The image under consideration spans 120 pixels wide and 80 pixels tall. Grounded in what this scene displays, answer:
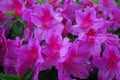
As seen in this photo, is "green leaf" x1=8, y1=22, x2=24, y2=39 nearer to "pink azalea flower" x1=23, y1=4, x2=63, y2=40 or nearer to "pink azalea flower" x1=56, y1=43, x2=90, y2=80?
"pink azalea flower" x1=23, y1=4, x2=63, y2=40

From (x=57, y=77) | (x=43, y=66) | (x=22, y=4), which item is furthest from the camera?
(x=22, y=4)

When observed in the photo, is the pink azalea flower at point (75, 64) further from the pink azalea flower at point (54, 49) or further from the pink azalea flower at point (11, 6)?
the pink azalea flower at point (11, 6)

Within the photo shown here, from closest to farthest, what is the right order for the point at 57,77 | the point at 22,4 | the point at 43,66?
1. the point at 43,66
2. the point at 57,77
3. the point at 22,4

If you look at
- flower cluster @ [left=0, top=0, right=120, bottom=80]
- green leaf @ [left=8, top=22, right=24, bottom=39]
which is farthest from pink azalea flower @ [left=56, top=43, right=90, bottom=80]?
green leaf @ [left=8, top=22, right=24, bottom=39]

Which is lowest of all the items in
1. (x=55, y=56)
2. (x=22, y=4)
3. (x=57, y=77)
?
(x=57, y=77)

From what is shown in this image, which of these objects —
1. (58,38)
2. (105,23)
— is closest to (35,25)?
(58,38)

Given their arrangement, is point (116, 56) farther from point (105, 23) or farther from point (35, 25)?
point (35, 25)

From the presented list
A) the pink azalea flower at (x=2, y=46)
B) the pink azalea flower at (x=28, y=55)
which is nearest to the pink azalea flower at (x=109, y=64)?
the pink azalea flower at (x=28, y=55)

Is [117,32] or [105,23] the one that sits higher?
[105,23]
